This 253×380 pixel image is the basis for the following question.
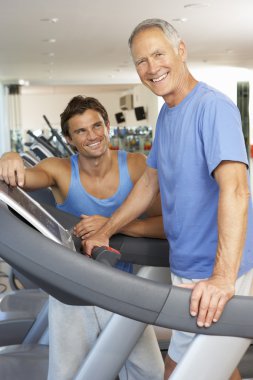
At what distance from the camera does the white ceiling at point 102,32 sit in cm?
774

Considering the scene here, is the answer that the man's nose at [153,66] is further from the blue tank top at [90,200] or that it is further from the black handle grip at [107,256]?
the blue tank top at [90,200]

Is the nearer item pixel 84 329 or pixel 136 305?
pixel 136 305

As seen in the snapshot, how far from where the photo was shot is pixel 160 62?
5.22 feet

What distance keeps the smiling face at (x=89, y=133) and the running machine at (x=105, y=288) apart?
1.10 meters

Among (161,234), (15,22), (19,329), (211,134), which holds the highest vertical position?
(15,22)

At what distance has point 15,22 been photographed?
340 inches

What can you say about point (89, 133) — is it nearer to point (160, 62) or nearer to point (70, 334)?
point (160, 62)

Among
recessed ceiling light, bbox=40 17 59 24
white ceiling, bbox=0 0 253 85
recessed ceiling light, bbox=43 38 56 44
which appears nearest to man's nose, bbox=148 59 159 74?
white ceiling, bbox=0 0 253 85

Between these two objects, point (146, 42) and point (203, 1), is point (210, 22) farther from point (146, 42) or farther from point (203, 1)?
point (146, 42)

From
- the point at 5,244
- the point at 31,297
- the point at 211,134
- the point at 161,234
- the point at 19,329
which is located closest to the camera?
the point at 5,244

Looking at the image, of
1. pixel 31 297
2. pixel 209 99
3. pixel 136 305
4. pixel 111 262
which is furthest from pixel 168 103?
pixel 31 297

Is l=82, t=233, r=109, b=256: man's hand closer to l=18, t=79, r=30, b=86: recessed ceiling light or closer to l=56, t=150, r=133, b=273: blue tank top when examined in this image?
l=56, t=150, r=133, b=273: blue tank top

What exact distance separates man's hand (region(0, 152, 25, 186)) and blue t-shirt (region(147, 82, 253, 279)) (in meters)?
0.37

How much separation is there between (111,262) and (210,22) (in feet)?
27.0
